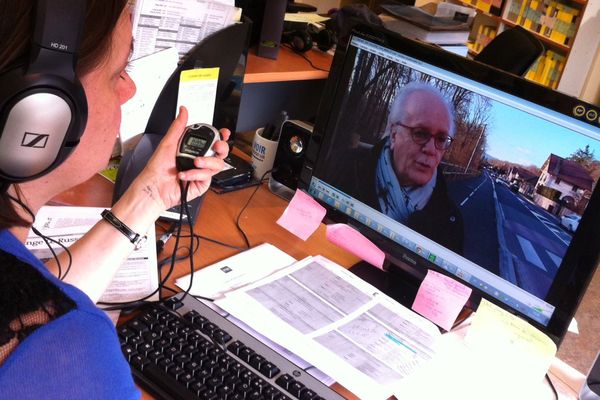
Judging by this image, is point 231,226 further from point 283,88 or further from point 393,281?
point 283,88

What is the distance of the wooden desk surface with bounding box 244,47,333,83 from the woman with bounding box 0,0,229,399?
1.51 feet

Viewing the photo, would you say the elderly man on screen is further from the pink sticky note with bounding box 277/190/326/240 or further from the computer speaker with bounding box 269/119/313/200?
the computer speaker with bounding box 269/119/313/200

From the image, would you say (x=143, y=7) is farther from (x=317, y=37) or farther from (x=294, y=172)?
(x=317, y=37)

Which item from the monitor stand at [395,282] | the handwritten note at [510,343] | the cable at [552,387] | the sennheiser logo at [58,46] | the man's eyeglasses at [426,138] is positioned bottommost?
the cable at [552,387]

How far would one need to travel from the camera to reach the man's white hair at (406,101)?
1.06m

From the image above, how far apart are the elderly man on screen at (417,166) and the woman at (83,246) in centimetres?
29

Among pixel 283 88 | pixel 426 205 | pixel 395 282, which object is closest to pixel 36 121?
pixel 426 205

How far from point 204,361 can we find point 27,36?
0.49 m

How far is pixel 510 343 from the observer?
1.06 meters

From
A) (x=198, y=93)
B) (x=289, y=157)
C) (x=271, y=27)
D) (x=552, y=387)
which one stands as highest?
(x=271, y=27)

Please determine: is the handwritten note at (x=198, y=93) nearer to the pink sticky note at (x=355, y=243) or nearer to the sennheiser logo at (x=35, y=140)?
the pink sticky note at (x=355, y=243)

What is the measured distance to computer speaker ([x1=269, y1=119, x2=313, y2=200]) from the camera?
148 cm

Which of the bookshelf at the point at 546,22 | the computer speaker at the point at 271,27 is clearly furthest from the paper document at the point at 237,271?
the bookshelf at the point at 546,22

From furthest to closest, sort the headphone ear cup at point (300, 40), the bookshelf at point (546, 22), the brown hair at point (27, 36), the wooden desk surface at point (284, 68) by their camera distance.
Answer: the bookshelf at point (546, 22), the headphone ear cup at point (300, 40), the wooden desk surface at point (284, 68), the brown hair at point (27, 36)
